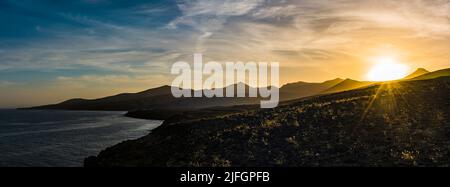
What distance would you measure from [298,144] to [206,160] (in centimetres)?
806

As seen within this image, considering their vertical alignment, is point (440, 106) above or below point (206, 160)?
above

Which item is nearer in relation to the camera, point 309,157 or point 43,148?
point 309,157

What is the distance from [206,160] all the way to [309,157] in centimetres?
781

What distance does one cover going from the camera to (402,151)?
84.1ft

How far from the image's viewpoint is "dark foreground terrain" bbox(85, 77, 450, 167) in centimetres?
2539

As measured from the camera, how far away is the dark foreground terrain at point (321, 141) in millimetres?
25391

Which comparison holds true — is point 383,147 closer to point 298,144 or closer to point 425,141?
point 425,141

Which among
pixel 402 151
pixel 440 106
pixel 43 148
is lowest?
pixel 43 148

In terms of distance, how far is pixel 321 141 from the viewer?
3045 centimetres
